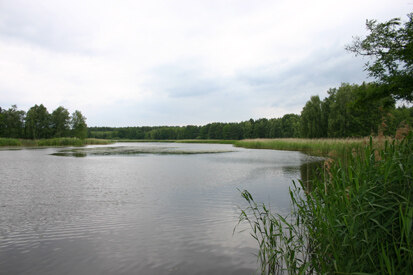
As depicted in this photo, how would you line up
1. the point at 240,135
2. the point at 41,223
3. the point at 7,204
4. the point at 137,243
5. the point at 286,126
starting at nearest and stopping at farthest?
the point at 137,243 → the point at 41,223 → the point at 7,204 → the point at 286,126 → the point at 240,135

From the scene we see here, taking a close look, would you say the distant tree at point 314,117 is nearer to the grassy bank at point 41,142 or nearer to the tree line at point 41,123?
the grassy bank at point 41,142

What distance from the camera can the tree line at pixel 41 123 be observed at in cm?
5566

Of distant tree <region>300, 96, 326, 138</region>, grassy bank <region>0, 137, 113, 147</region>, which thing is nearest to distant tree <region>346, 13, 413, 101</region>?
distant tree <region>300, 96, 326, 138</region>

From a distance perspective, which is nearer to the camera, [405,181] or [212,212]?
[405,181]

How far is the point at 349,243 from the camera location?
89.0 inches

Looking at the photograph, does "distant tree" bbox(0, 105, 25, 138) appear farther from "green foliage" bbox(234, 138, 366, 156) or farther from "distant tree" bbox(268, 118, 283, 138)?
"distant tree" bbox(268, 118, 283, 138)

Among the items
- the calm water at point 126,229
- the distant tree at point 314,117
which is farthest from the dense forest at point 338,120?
the calm water at point 126,229

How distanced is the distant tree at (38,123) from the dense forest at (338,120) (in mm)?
54374

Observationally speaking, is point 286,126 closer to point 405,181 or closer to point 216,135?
point 216,135

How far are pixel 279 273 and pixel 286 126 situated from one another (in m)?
80.5

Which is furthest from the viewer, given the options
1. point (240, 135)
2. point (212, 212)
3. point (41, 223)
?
point (240, 135)

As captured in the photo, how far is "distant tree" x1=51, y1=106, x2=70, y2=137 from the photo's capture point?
57400mm

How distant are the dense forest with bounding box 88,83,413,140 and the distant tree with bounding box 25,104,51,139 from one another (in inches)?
2141

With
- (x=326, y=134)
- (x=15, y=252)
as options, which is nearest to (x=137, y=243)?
(x=15, y=252)
